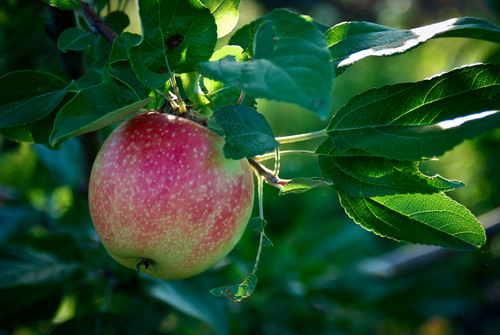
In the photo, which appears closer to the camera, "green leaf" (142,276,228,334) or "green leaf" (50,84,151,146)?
"green leaf" (50,84,151,146)

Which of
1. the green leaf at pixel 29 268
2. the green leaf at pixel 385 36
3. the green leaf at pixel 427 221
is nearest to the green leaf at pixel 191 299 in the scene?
the green leaf at pixel 29 268

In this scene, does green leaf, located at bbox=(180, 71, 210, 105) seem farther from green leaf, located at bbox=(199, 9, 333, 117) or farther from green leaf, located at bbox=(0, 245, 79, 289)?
green leaf, located at bbox=(0, 245, 79, 289)

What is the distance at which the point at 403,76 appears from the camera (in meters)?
2.27

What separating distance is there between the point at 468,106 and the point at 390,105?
66 mm


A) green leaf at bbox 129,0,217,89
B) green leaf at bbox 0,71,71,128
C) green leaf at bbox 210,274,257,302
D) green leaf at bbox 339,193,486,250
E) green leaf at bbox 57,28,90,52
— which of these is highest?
green leaf at bbox 129,0,217,89

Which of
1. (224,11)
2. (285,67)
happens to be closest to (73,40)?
(224,11)

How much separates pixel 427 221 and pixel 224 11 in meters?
0.30

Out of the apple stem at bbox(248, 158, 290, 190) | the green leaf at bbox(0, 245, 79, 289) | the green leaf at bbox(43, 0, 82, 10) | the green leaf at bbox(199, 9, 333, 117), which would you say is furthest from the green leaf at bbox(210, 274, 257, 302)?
the green leaf at bbox(0, 245, 79, 289)

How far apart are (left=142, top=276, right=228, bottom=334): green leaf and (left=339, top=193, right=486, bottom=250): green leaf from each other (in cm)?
37

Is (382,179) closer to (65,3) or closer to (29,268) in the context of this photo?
(65,3)

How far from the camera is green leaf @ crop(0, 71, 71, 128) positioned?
47 centimetres

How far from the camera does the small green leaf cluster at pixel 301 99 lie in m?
0.36

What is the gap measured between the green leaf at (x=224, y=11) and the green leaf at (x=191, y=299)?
0.45 meters

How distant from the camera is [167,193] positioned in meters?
0.44
